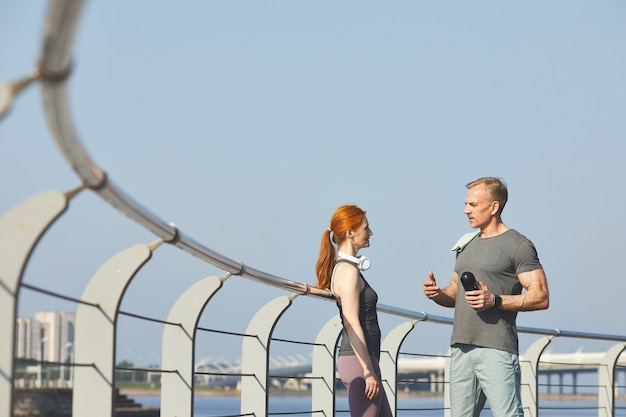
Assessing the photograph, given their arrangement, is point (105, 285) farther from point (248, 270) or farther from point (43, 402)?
point (248, 270)

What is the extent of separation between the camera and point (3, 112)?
1825mm

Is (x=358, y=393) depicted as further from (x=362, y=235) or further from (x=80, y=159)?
(x=80, y=159)

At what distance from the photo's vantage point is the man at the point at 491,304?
14.1 feet

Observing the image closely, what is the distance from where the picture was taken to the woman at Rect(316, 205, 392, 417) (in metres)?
4.09

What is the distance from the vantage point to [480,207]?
443 centimetres

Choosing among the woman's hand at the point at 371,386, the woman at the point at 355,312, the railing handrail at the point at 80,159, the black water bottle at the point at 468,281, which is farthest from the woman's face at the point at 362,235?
the woman's hand at the point at 371,386

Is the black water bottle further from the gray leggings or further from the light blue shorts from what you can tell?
the gray leggings

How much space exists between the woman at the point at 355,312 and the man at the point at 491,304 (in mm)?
399

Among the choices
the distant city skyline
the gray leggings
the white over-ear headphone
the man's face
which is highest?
the man's face

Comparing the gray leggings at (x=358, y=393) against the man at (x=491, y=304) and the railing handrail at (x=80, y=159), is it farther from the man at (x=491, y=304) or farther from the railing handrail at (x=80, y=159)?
the man at (x=491, y=304)

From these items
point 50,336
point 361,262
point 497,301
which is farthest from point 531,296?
point 50,336

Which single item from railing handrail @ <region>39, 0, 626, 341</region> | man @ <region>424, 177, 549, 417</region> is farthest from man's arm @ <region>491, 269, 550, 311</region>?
railing handrail @ <region>39, 0, 626, 341</region>

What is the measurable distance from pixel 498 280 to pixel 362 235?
58cm

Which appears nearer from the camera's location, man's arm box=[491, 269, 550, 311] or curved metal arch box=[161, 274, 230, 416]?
curved metal arch box=[161, 274, 230, 416]
